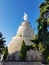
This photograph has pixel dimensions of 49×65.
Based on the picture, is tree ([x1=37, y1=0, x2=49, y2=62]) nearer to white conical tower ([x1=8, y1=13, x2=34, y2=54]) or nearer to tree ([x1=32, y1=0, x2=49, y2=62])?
tree ([x1=32, y1=0, x2=49, y2=62])

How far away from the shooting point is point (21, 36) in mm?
37000

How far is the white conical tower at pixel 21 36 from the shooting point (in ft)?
111

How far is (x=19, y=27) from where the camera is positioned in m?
39.7

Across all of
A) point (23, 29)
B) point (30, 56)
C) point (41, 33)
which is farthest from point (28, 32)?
point (41, 33)

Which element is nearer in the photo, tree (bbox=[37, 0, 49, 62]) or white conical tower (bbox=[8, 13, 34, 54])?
tree (bbox=[37, 0, 49, 62])

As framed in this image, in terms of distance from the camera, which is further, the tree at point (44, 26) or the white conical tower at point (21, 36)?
the white conical tower at point (21, 36)

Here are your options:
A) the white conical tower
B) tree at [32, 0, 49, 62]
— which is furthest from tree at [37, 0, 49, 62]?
the white conical tower

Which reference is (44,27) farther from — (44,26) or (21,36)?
(21,36)

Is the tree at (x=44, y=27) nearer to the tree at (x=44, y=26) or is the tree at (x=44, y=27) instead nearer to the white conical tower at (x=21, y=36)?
the tree at (x=44, y=26)

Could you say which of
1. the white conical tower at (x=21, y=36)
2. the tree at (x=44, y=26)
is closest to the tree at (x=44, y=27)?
the tree at (x=44, y=26)

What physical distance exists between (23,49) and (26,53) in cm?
84

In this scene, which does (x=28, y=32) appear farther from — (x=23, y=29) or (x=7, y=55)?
(x=7, y=55)

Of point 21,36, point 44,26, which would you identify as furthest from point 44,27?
point 21,36

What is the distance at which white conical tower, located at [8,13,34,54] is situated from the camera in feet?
111
